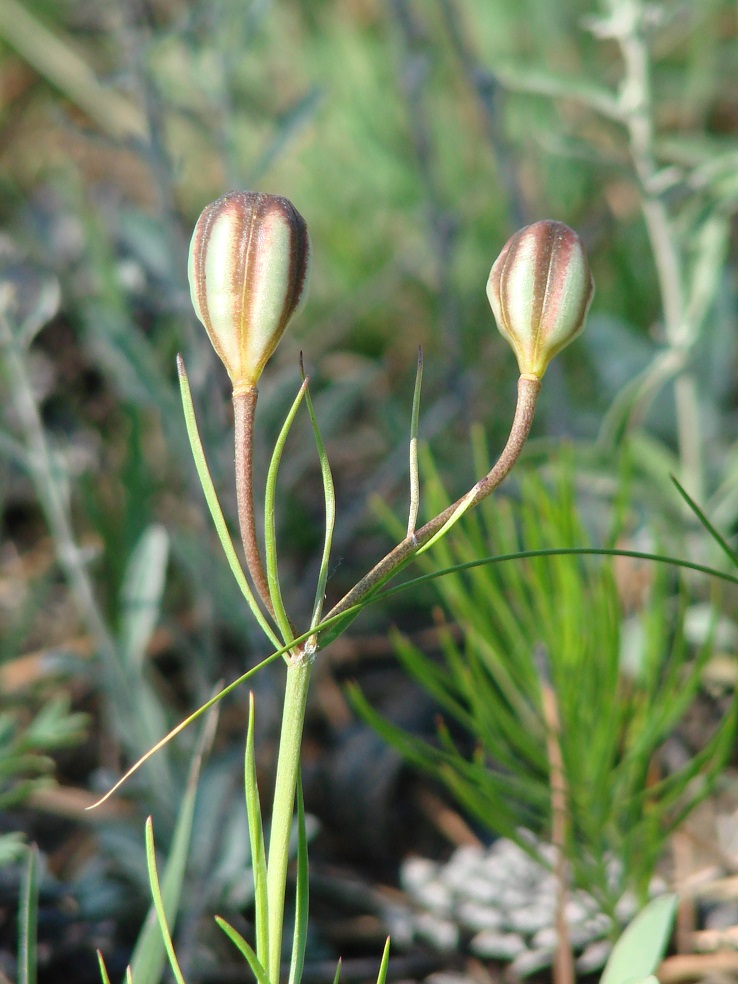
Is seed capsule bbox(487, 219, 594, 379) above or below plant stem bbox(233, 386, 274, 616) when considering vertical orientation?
above

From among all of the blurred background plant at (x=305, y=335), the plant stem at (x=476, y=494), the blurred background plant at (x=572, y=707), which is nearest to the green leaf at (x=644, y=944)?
the blurred background plant at (x=572, y=707)

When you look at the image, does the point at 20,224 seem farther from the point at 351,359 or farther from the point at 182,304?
the point at 182,304

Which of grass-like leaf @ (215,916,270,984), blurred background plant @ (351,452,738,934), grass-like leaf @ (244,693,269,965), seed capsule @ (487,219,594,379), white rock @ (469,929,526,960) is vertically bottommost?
white rock @ (469,929,526,960)

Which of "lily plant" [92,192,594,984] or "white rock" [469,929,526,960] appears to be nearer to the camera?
"lily plant" [92,192,594,984]

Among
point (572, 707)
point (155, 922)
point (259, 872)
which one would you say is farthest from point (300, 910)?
point (572, 707)

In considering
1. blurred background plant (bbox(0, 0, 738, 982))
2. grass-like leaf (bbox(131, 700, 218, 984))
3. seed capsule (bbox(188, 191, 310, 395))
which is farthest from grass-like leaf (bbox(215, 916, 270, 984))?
blurred background plant (bbox(0, 0, 738, 982))

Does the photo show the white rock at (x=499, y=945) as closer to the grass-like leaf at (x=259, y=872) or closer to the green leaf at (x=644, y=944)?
the green leaf at (x=644, y=944)

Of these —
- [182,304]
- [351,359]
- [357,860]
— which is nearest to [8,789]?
[357,860]

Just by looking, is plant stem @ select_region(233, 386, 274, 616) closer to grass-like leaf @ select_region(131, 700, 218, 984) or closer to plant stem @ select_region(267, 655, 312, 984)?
plant stem @ select_region(267, 655, 312, 984)
